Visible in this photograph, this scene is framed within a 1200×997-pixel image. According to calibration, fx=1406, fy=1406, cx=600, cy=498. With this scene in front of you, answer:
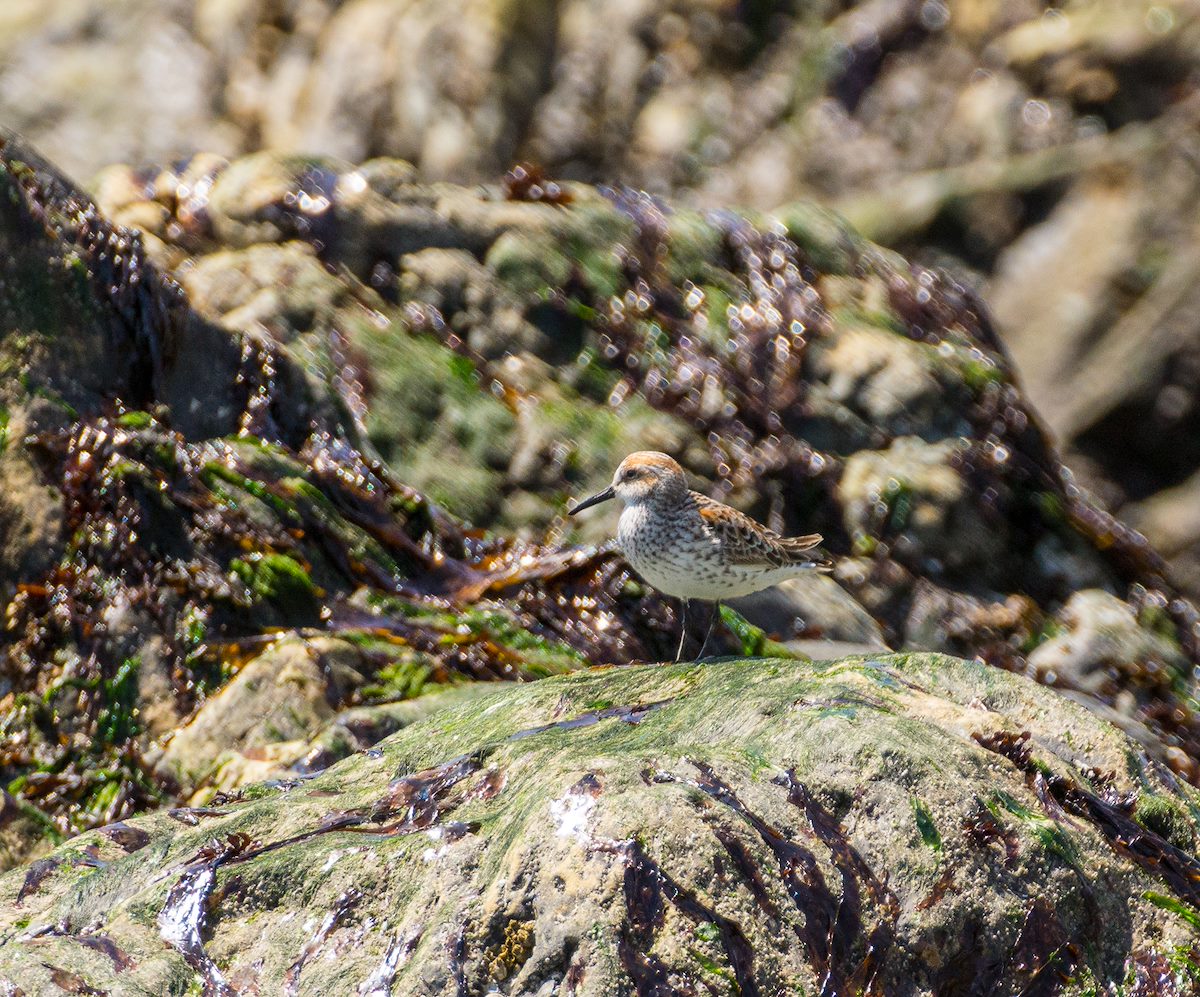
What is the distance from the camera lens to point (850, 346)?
8531 millimetres

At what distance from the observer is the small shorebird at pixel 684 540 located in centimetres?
534

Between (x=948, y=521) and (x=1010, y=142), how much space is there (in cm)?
606

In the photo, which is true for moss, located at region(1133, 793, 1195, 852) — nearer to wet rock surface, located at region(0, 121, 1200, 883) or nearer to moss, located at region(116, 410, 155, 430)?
wet rock surface, located at region(0, 121, 1200, 883)

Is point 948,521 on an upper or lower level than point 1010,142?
lower

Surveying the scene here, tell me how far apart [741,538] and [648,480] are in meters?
0.44

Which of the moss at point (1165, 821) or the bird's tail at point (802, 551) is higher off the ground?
the moss at point (1165, 821)

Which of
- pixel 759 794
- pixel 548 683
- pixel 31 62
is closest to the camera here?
pixel 759 794

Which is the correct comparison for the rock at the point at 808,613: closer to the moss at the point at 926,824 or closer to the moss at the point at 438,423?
the moss at the point at 438,423

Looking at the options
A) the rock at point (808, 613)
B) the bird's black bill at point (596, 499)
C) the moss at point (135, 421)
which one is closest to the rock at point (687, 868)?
the bird's black bill at point (596, 499)

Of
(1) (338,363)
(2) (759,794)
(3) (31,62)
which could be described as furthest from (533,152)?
(2) (759,794)

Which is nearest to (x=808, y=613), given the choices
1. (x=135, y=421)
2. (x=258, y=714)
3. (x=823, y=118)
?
(x=258, y=714)

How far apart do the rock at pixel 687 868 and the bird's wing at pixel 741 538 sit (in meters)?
1.48

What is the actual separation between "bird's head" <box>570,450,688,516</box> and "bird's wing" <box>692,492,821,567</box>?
0.38 feet

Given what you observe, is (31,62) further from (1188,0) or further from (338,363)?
(1188,0)
